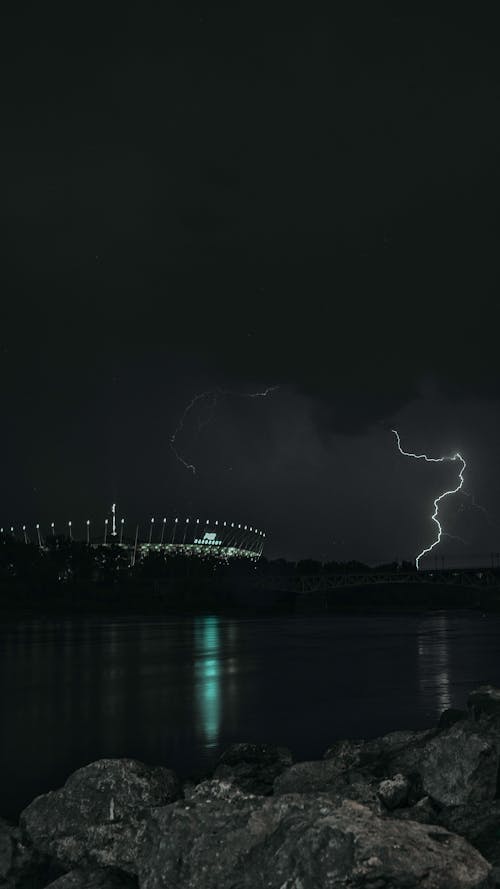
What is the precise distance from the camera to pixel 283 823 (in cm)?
998

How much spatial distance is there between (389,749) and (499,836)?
23.9 ft

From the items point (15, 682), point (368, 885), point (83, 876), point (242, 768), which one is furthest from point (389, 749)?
point (15, 682)

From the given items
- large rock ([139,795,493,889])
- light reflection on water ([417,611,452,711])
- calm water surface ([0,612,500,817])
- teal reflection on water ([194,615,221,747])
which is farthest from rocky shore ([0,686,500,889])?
light reflection on water ([417,611,452,711])

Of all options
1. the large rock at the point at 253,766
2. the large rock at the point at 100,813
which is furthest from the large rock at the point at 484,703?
the large rock at the point at 100,813

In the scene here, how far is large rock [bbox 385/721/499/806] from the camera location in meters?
14.8

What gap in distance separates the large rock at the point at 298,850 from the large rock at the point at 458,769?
5.12 m

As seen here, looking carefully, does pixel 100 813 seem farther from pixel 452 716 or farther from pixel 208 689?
pixel 208 689

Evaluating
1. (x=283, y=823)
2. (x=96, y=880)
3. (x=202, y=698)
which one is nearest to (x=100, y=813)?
(x=96, y=880)

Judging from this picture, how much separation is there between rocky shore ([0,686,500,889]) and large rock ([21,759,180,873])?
2 cm

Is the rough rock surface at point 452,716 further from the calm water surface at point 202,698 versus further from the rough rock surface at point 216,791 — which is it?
the rough rock surface at point 216,791

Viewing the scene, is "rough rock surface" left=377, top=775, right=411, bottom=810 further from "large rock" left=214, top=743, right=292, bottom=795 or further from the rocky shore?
"large rock" left=214, top=743, right=292, bottom=795

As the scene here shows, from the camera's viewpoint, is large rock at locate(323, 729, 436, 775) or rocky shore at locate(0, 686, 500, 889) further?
large rock at locate(323, 729, 436, 775)

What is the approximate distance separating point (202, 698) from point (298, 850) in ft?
119

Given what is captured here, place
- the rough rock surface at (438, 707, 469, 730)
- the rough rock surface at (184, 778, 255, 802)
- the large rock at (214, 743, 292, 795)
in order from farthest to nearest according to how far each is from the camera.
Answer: the rough rock surface at (438, 707, 469, 730), the large rock at (214, 743, 292, 795), the rough rock surface at (184, 778, 255, 802)
